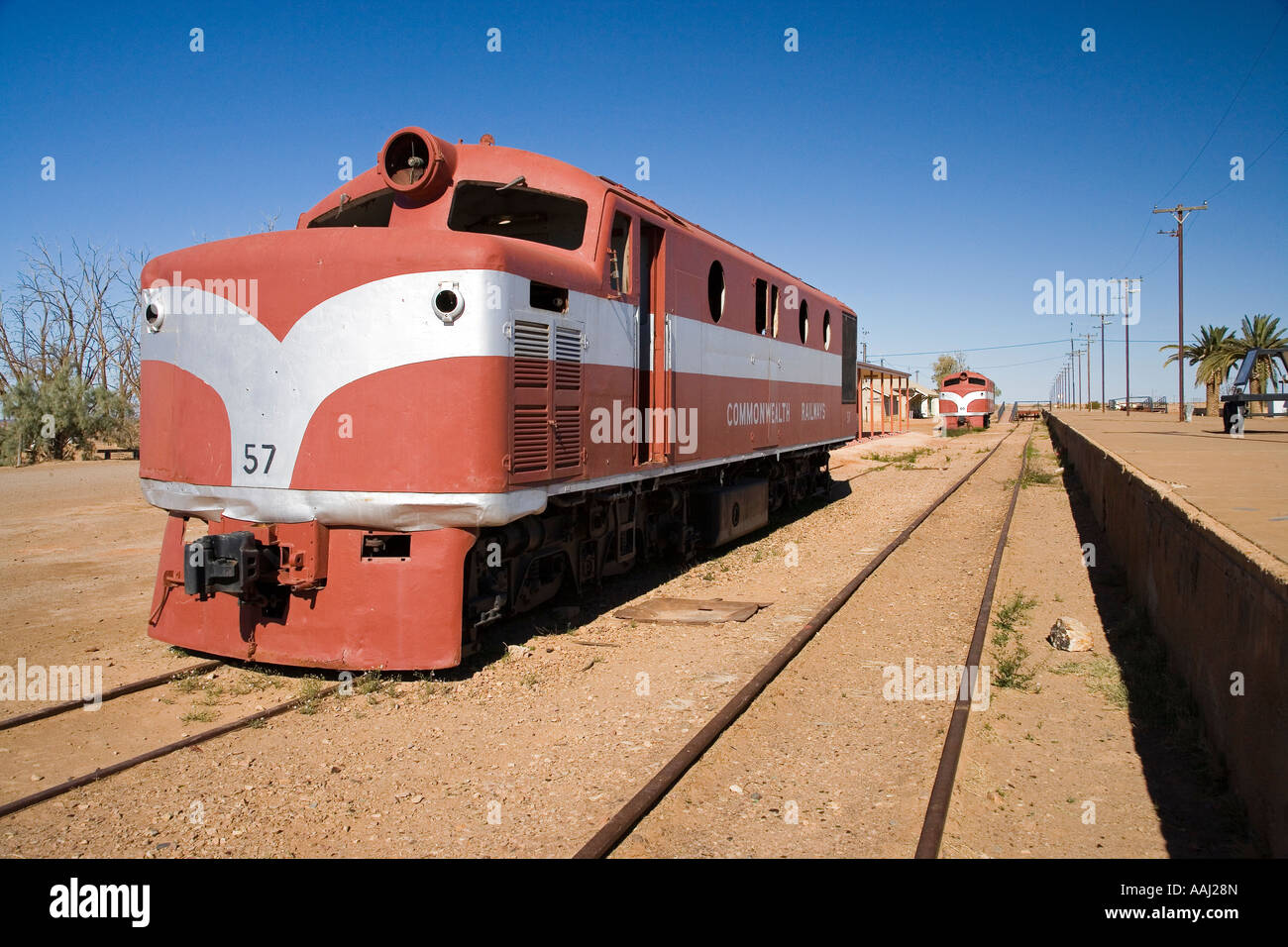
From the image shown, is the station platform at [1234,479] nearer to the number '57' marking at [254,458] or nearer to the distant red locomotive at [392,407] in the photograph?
the distant red locomotive at [392,407]

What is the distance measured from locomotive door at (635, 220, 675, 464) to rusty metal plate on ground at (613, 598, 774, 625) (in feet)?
4.80

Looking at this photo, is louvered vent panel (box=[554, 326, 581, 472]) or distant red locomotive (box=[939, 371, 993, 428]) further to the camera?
distant red locomotive (box=[939, 371, 993, 428])

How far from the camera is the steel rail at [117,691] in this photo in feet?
17.4

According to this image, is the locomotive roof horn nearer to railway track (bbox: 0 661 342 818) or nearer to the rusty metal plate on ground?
railway track (bbox: 0 661 342 818)

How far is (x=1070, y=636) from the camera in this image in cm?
711

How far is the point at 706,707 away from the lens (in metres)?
5.61

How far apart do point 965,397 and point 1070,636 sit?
51.6 m

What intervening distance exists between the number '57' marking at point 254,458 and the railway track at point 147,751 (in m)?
1.62

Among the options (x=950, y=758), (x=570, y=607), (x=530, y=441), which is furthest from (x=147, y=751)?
(x=950, y=758)

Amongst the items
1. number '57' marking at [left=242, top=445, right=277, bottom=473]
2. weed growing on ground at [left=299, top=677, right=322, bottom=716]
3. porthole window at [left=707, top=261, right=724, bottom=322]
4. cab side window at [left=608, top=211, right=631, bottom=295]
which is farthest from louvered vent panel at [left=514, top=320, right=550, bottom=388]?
porthole window at [left=707, top=261, right=724, bottom=322]

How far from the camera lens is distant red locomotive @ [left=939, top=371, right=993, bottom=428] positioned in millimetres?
55406
